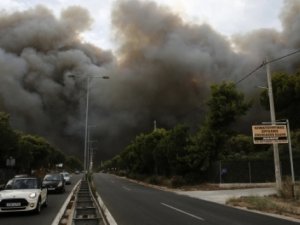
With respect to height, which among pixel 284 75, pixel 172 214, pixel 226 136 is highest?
pixel 284 75

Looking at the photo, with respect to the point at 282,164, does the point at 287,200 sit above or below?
below

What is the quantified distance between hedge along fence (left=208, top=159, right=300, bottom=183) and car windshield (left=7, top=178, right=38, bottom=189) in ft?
78.9

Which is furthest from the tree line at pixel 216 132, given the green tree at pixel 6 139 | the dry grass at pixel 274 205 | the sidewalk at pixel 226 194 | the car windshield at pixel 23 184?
Answer: the car windshield at pixel 23 184

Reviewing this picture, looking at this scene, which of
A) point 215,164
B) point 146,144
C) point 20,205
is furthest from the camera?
point 146,144

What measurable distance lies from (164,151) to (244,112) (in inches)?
469

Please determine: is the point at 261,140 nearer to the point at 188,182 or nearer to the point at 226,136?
the point at 226,136

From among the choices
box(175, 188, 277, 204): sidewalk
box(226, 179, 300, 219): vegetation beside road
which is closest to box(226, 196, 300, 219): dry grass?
box(226, 179, 300, 219): vegetation beside road

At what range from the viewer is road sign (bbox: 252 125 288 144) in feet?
84.2

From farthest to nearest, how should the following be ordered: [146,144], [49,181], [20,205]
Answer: [146,144] → [49,181] → [20,205]

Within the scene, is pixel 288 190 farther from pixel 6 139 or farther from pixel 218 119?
pixel 6 139

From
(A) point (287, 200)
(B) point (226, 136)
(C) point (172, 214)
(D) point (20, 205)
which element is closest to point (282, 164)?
(B) point (226, 136)

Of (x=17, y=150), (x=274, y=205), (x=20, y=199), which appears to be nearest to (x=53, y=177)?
(x=20, y=199)

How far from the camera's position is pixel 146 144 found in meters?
62.4

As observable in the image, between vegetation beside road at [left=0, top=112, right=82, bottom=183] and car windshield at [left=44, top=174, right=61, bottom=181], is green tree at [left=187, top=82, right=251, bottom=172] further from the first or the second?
vegetation beside road at [left=0, top=112, right=82, bottom=183]
